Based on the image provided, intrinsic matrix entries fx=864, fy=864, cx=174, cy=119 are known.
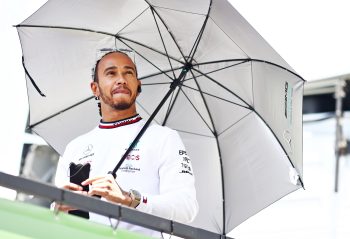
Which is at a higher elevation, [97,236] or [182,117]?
[182,117]

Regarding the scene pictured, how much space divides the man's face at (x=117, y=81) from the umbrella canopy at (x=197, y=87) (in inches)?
7.1

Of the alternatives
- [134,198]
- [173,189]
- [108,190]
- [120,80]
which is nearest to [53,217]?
[108,190]

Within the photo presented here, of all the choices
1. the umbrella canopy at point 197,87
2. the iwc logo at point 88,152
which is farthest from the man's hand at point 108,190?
the umbrella canopy at point 197,87

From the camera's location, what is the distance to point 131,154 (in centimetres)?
340

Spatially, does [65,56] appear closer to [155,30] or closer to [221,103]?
[155,30]

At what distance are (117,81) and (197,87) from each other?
0.55 m

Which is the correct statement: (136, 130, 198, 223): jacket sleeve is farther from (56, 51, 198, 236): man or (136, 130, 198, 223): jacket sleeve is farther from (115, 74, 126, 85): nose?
(115, 74, 126, 85): nose

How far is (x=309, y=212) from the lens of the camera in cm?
729

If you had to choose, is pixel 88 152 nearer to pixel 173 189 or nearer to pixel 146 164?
pixel 146 164

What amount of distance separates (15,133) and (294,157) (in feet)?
7.55

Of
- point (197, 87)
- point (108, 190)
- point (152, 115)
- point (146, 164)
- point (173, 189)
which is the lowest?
point (108, 190)

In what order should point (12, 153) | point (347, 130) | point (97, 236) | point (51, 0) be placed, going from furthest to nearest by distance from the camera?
1. point (347, 130)
2. point (12, 153)
3. point (51, 0)
4. point (97, 236)

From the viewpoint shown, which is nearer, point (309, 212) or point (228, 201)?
point (228, 201)

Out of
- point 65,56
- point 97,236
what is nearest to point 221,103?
point 65,56
